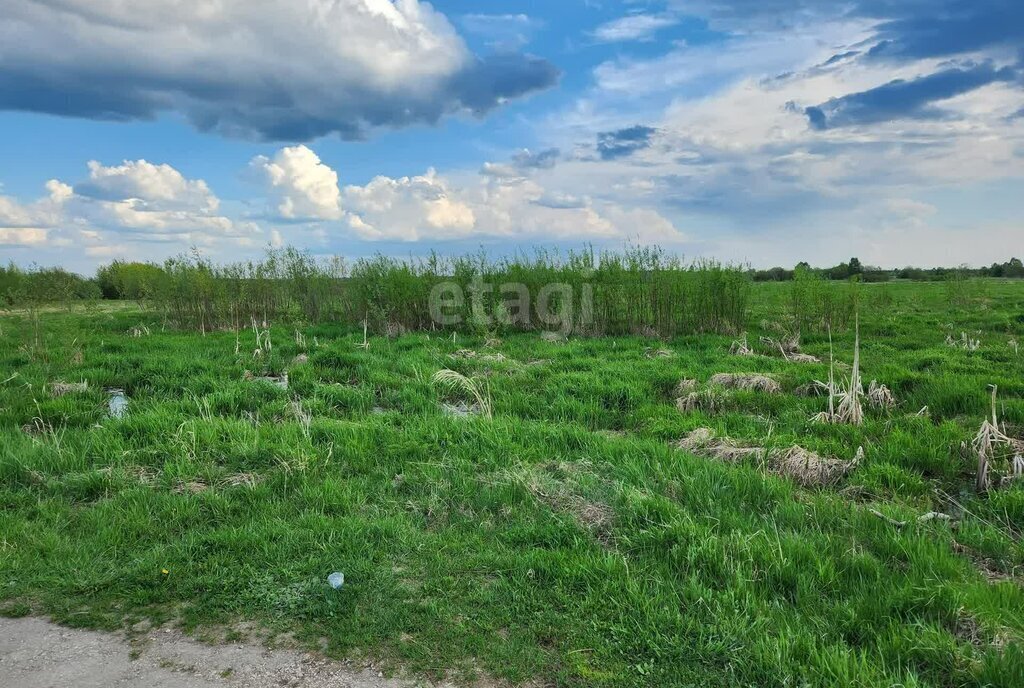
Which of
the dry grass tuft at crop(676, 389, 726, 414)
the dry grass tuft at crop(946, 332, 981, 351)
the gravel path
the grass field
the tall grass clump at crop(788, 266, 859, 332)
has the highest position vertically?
the tall grass clump at crop(788, 266, 859, 332)

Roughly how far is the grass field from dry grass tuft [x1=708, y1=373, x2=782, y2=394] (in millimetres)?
211

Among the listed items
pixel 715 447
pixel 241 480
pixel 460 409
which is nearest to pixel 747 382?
pixel 715 447

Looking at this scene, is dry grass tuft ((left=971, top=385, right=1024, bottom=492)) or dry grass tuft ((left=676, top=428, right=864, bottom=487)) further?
dry grass tuft ((left=676, top=428, right=864, bottom=487))

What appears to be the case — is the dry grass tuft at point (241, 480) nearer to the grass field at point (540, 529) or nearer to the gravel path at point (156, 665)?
the grass field at point (540, 529)

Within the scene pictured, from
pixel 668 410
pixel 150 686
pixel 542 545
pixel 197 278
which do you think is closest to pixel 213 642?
pixel 150 686

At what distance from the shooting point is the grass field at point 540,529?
2959 millimetres

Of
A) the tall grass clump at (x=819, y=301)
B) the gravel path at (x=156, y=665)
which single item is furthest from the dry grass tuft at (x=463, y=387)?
the tall grass clump at (x=819, y=301)

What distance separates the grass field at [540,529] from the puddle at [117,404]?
13 centimetres

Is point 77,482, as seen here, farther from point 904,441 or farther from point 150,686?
point 904,441

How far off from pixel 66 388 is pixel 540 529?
697 centimetres

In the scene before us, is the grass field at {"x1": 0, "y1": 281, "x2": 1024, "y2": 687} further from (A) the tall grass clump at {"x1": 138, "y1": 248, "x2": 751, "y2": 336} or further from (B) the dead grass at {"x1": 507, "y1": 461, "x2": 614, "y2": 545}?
(A) the tall grass clump at {"x1": 138, "y1": 248, "x2": 751, "y2": 336}

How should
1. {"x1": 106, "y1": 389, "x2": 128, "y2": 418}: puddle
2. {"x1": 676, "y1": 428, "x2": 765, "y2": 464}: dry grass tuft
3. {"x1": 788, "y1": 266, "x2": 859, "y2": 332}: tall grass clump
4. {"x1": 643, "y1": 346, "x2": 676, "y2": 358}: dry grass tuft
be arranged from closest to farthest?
{"x1": 676, "y1": 428, "x2": 765, "y2": 464}: dry grass tuft
{"x1": 106, "y1": 389, "x2": 128, "y2": 418}: puddle
{"x1": 643, "y1": 346, "x2": 676, "y2": 358}: dry grass tuft
{"x1": 788, "y1": 266, "x2": 859, "y2": 332}: tall grass clump

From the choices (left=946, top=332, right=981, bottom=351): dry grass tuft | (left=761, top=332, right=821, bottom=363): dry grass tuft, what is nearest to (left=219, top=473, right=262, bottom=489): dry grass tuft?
(left=761, top=332, right=821, bottom=363): dry grass tuft

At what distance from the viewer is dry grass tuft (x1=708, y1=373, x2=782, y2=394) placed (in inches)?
291
